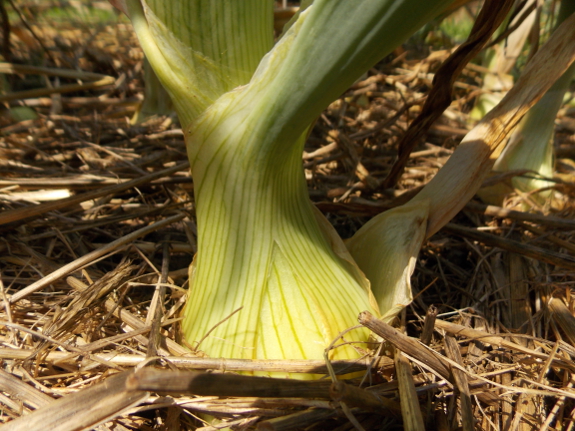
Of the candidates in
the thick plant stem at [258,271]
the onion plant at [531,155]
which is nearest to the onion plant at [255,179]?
the thick plant stem at [258,271]

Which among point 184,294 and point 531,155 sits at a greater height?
point 531,155

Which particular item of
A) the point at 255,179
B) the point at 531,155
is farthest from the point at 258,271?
the point at 531,155

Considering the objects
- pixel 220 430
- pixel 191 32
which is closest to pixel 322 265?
pixel 220 430

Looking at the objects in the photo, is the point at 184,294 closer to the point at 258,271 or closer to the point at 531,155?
the point at 258,271

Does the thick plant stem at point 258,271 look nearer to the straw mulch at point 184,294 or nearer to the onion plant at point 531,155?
the straw mulch at point 184,294

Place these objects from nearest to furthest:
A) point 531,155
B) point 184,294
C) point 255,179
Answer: point 255,179, point 184,294, point 531,155

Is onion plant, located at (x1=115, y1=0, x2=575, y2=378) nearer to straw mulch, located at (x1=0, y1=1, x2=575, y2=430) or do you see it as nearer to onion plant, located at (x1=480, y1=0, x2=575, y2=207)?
straw mulch, located at (x1=0, y1=1, x2=575, y2=430)

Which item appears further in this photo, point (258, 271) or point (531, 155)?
point (531, 155)

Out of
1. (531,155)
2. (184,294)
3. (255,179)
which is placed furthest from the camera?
(531,155)
